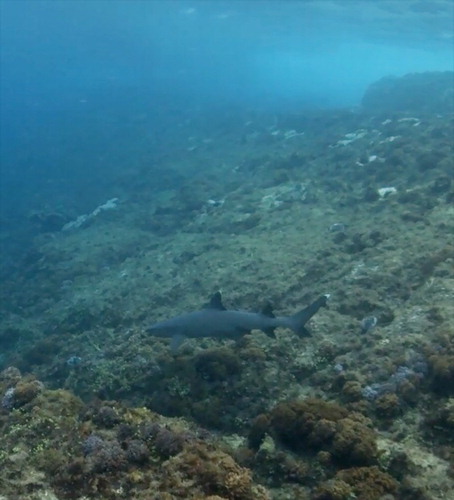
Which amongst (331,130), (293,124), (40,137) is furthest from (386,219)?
(40,137)

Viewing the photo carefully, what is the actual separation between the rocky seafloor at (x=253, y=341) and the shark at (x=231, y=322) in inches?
19.3

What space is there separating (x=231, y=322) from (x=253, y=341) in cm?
119

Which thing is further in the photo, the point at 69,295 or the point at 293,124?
the point at 293,124

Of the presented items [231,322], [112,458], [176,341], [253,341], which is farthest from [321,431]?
[176,341]

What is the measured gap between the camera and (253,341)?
1048 centimetres

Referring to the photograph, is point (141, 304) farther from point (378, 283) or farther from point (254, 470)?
point (254, 470)

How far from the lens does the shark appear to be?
9359mm

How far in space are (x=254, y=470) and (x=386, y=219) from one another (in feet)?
38.4

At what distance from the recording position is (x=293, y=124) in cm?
3997

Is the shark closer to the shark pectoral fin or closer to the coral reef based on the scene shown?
the shark pectoral fin

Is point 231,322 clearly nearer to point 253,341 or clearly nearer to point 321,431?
point 253,341

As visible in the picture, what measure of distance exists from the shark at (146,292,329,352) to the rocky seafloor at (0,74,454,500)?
49 cm

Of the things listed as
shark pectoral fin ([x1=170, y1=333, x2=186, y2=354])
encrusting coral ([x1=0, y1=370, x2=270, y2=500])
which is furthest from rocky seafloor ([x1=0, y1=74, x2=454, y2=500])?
shark pectoral fin ([x1=170, y1=333, x2=186, y2=354])

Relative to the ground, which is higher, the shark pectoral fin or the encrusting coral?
the encrusting coral
